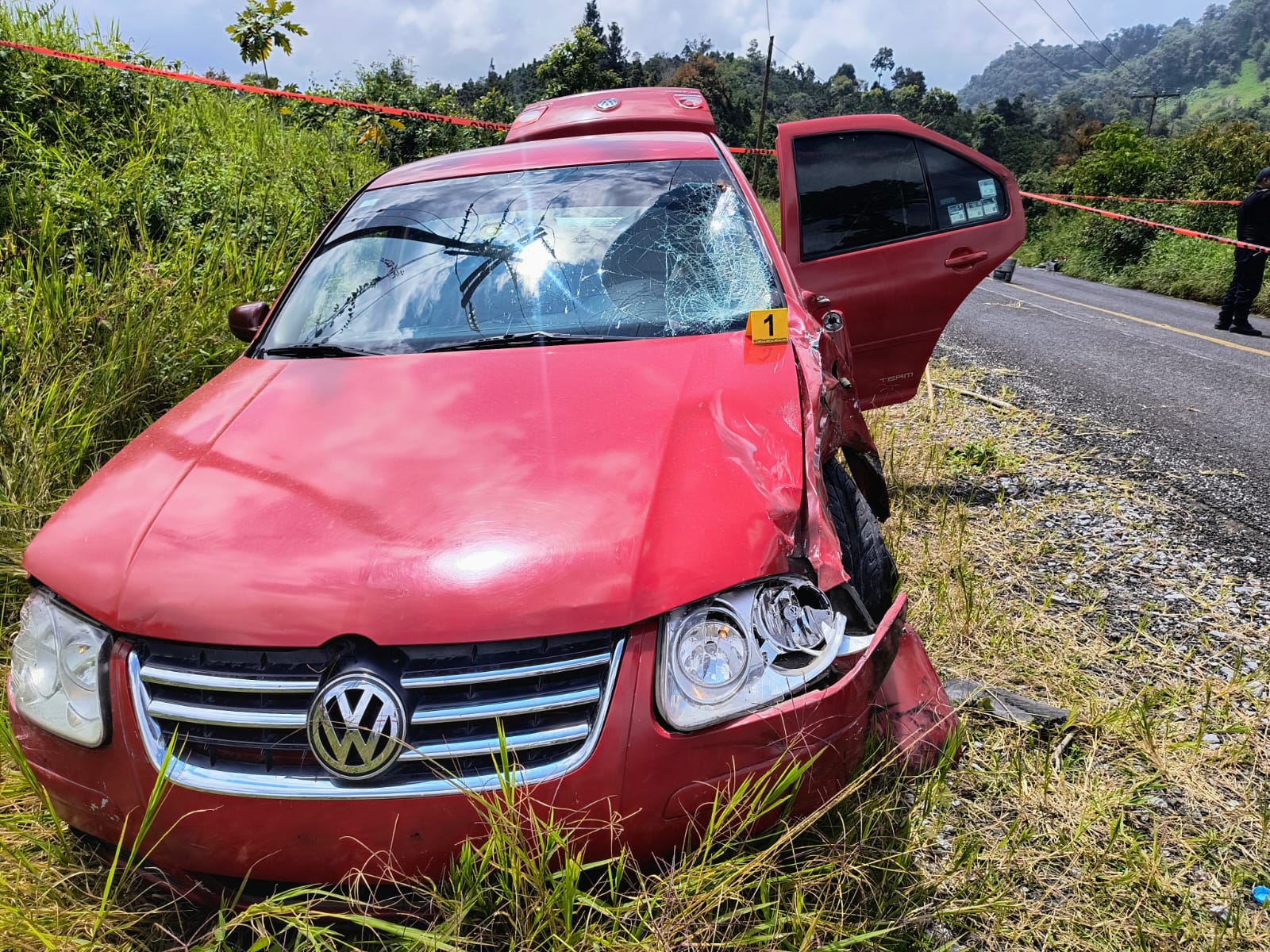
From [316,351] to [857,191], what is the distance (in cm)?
263

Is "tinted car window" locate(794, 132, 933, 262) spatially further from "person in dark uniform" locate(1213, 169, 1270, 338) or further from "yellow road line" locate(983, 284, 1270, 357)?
"person in dark uniform" locate(1213, 169, 1270, 338)

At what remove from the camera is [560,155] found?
2924mm

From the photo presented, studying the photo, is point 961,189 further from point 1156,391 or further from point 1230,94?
point 1230,94

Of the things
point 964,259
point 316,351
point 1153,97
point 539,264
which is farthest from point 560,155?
point 1153,97

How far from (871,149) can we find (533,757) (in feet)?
11.5

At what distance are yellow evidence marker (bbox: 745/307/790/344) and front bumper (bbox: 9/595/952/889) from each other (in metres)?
1.00

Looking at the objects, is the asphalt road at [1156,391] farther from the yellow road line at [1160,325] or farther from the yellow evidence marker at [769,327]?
the yellow evidence marker at [769,327]

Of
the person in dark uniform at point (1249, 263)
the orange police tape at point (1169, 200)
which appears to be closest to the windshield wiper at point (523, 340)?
the person in dark uniform at point (1249, 263)

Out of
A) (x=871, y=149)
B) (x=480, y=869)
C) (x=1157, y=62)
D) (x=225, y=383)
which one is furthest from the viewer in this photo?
(x=1157, y=62)

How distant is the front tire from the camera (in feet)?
7.05

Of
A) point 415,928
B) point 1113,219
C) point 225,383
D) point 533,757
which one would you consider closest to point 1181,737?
point 533,757

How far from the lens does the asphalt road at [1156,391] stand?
408 centimetres

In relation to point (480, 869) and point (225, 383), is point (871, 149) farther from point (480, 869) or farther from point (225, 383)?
point (480, 869)

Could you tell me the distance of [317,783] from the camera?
132 cm
